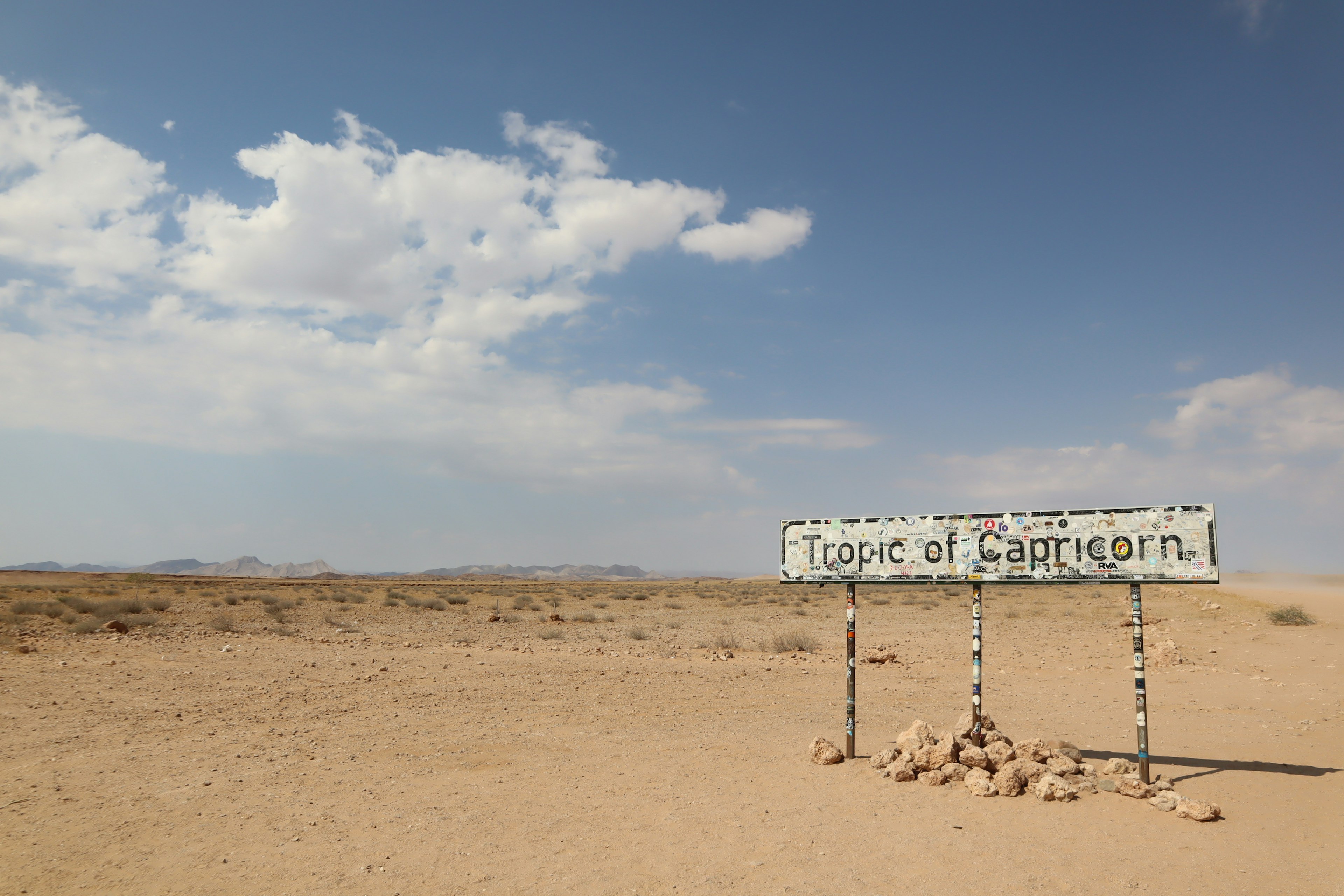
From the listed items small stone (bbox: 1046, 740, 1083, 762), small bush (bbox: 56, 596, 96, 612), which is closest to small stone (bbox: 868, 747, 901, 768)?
small stone (bbox: 1046, 740, 1083, 762)

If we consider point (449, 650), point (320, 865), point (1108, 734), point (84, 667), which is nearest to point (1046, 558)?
point (1108, 734)

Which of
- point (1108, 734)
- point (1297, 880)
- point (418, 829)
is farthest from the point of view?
point (1108, 734)

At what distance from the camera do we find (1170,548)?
304 inches

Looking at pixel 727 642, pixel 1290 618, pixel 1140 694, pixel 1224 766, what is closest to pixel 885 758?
pixel 1140 694

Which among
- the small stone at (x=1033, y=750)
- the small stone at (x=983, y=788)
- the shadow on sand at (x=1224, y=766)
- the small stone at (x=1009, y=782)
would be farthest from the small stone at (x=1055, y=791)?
the shadow on sand at (x=1224, y=766)

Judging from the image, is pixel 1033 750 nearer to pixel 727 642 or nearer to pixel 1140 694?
pixel 1140 694

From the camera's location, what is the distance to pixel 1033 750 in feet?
28.6

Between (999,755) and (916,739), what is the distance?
0.93m

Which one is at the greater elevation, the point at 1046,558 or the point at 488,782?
the point at 1046,558

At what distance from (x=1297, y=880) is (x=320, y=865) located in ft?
26.9

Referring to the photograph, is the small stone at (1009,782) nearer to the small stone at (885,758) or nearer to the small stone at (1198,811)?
the small stone at (885,758)

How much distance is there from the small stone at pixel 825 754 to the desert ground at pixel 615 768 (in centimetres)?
23

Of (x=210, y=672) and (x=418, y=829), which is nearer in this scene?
(x=418, y=829)

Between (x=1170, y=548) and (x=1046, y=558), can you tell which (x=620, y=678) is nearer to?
(x=1046, y=558)
